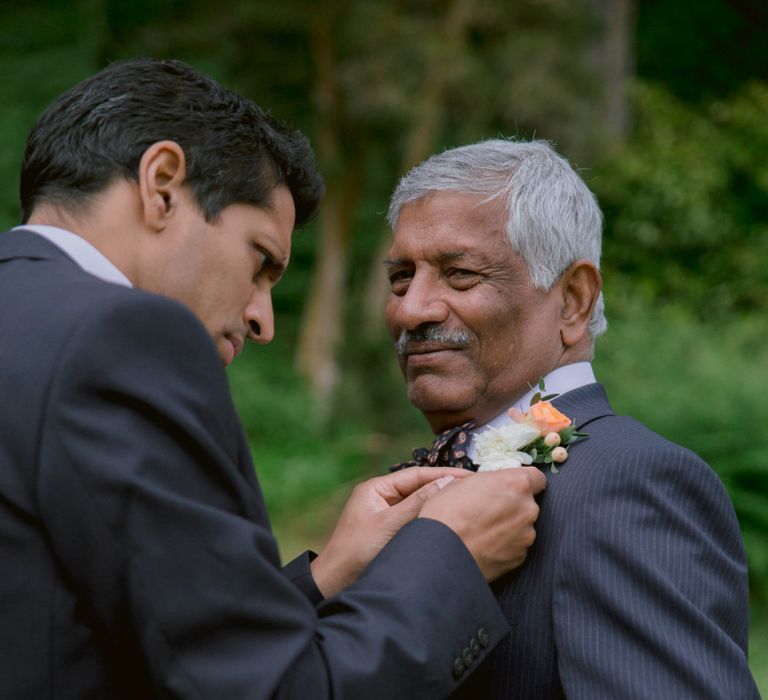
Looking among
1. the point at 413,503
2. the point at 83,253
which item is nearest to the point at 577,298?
the point at 413,503

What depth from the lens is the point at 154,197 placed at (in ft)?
6.73

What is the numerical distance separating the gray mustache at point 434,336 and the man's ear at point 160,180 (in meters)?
0.92

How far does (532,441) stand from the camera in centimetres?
241

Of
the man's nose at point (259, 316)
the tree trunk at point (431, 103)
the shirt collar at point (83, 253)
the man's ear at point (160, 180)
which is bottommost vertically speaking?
the tree trunk at point (431, 103)

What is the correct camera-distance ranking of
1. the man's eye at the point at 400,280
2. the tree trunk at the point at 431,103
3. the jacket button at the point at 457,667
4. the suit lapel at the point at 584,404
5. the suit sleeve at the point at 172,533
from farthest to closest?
the tree trunk at the point at 431,103 → the man's eye at the point at 400,280 → the suit lapel at the point at 584,404 → the jacket button at the point at 457,667 → the suit sleeve at the point at 172,533

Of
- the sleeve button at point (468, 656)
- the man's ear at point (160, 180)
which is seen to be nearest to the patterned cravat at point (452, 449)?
the sleeve button at point (468, 656)

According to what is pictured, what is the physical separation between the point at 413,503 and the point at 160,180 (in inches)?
36.4

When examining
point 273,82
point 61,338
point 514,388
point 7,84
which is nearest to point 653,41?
point 273,82

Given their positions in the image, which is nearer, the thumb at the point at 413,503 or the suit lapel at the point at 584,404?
the thumb at the point at 413,503

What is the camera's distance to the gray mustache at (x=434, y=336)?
2732 millimetres

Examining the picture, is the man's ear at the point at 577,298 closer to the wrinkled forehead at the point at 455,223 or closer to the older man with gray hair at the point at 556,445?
the older man with gray hair at the point at 556,445

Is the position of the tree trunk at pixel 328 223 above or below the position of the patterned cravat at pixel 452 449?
below

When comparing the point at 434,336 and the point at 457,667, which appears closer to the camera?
the point at 457,667

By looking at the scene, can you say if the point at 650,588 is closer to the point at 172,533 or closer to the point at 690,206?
the point at 172,533
